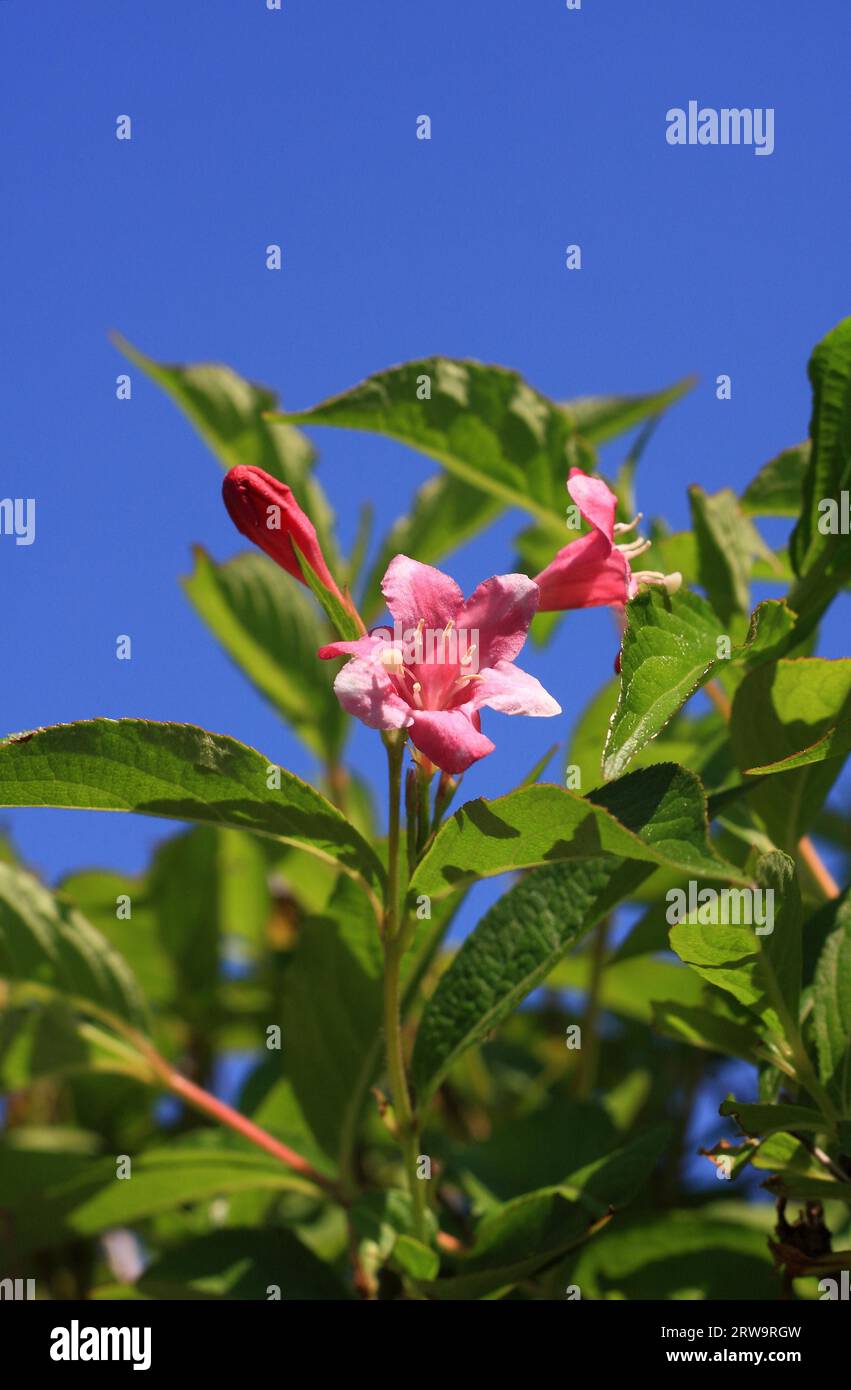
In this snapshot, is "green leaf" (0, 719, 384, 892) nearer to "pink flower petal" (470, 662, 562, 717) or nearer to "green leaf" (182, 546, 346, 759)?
"pink flower petal" (470, 662, 562, 717)

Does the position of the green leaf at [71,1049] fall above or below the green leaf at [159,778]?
below

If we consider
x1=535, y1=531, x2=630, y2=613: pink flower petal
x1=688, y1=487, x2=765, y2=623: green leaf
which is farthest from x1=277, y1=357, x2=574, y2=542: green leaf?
x1=535, y1=531, x2=630, y2=613: pink flower petal

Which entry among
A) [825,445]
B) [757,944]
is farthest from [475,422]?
[757,944]

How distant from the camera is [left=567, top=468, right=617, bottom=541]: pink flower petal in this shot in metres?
1.47

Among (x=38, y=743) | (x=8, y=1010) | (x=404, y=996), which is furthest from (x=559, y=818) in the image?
(x=8, y=1010)

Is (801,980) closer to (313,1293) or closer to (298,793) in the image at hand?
(298,793)

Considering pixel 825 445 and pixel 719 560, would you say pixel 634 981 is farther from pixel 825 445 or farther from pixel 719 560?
pixel 825 445

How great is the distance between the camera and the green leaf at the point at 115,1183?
6.72ft

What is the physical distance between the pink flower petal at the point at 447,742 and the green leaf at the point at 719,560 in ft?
2.50

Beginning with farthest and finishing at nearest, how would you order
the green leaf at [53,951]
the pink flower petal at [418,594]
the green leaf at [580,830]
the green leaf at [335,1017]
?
the green leaf at [53,951] → the green leaf at [335,1017] → the pink flower petal at [418,594] → the green leaf at [580,830]

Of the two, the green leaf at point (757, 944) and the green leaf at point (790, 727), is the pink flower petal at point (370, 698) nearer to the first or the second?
the green leaf at point (757, 944)

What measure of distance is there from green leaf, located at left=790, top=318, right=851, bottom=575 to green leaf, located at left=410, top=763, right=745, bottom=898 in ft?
2.06

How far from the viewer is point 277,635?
2.98 m

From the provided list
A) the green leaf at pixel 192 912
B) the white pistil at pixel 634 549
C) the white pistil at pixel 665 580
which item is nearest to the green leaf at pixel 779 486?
the white pistil at pixel 634 549
